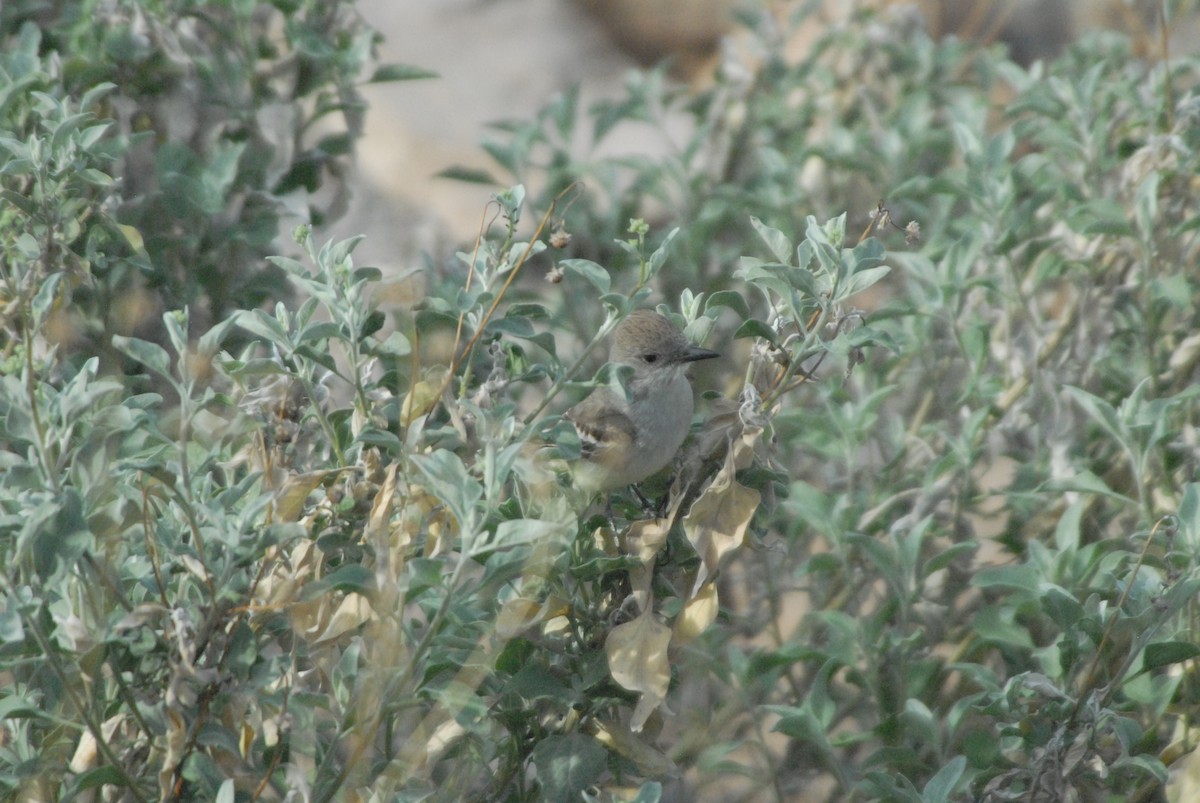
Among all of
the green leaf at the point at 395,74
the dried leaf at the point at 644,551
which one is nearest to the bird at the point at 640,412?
the dried leaf at the point at 644,551

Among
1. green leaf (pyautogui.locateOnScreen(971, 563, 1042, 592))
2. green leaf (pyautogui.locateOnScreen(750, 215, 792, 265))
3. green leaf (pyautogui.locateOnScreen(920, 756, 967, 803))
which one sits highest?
green leaf (pyautogui.locateOnScreen(750, 215, 792, 265))

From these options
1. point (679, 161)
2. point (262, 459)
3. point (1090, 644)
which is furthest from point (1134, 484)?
point (262, 459)

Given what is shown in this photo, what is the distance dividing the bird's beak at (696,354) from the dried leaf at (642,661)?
110cm

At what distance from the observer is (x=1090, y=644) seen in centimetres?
271

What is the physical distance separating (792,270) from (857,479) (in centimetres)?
196

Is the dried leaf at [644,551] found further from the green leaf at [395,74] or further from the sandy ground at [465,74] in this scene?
the sandy ground at [465,74]

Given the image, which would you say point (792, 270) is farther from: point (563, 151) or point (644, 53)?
point (644, 53)

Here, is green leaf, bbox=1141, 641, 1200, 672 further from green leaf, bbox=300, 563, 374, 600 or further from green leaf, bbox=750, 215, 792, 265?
green leaf, bbox=300, 563, 374, 600

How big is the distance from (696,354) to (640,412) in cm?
27

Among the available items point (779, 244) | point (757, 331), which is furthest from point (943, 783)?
point (779, 244)

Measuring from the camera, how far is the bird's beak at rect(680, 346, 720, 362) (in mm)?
3287

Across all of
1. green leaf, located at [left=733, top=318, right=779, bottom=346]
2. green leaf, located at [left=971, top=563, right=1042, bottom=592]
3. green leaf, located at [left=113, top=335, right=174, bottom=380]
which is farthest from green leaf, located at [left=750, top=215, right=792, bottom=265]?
green leaf, located at [left=113, top=335, right=174, bottom=380]

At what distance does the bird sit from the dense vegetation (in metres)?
0.09

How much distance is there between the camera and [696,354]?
11.0ft
